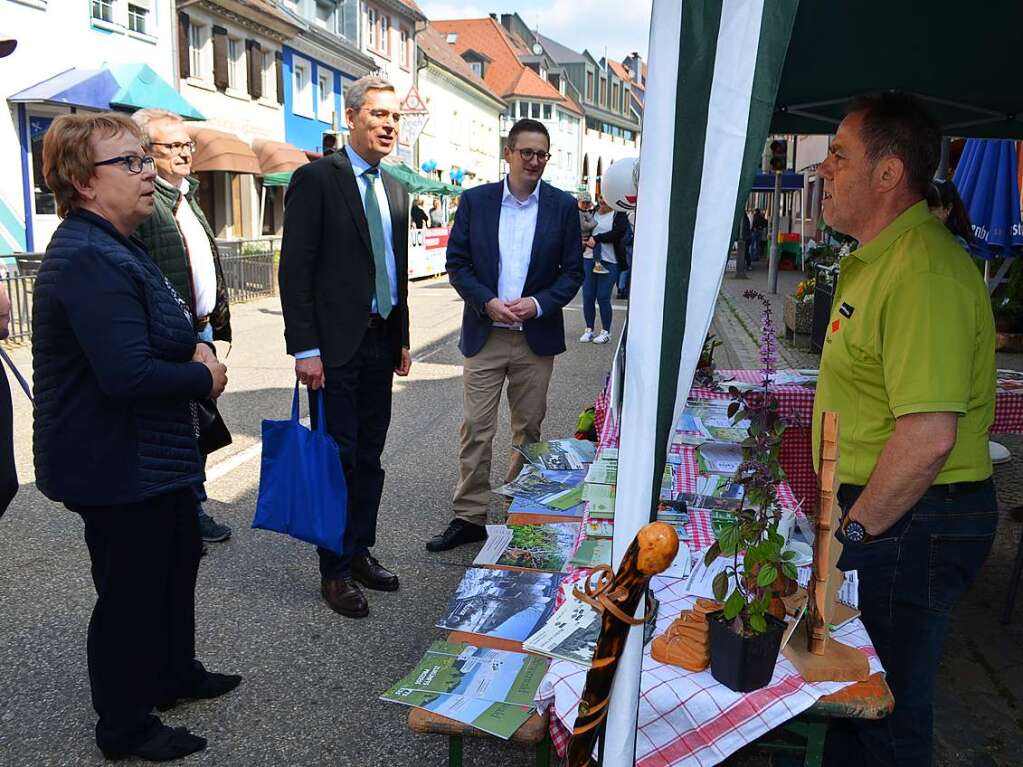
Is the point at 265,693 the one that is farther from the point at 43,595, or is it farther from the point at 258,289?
the point at 258,289

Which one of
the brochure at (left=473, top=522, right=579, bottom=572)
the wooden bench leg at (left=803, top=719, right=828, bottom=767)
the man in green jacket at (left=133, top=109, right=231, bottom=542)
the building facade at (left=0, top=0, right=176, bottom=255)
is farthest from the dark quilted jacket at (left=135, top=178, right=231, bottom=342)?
the building facade at (left=0, top=0, right=176, bottom=255)

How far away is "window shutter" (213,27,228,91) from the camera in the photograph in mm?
23422

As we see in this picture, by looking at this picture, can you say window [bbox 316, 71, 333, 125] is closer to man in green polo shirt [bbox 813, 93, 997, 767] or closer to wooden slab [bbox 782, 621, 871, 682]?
man in green polo shirt [bbox 813, 93, 997, 767]

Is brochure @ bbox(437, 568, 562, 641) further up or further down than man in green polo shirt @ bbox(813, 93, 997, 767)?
further down

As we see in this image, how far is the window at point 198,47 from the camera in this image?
75.6 feet

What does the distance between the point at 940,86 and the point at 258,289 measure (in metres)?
14.3

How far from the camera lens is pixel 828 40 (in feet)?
13.1

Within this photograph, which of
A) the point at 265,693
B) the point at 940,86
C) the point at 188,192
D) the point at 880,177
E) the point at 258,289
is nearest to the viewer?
the point at 880,177

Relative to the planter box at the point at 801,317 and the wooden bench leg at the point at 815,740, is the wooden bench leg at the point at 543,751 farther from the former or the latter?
the planter box at the point at 801,317

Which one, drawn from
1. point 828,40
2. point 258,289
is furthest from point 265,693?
point 258,289

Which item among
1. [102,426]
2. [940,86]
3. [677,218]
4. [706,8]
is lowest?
[102,426]

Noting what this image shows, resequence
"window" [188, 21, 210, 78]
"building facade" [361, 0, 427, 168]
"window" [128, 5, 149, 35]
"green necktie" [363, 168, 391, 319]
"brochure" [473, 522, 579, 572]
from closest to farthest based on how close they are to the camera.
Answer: "brochure" [473, 522, 579, 572] < "green necktie" [363, 168, 391, 319] < "window" [128, 5, 149, 35] < "window" [188, 21, 210, 78] < "building facade" [361, 0, 427, 168]

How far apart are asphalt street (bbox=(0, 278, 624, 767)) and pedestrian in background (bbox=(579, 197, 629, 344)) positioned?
5419 millimetres

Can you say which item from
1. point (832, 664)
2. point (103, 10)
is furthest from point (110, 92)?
point (832, 664)
